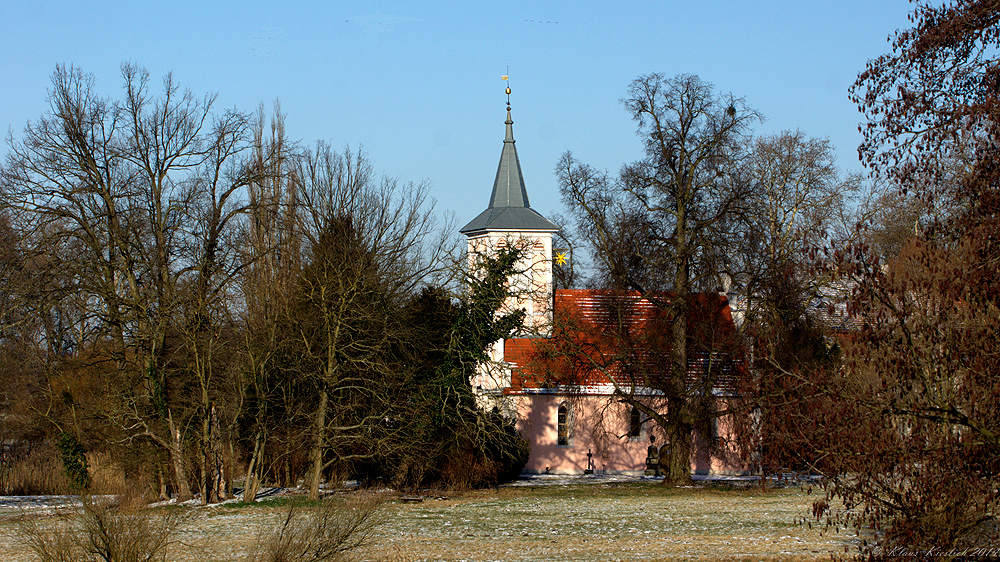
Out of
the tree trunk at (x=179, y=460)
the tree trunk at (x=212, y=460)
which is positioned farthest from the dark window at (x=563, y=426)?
the tree trunk at (x=179, y=460)

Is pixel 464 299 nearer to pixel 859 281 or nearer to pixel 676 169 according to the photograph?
pixel 676 169

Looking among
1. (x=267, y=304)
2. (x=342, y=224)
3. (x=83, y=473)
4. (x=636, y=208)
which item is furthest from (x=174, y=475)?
(x=636, y=208)

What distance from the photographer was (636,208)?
27016mm

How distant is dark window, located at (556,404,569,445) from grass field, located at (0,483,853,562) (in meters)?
9.49

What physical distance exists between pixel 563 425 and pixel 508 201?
11691mm

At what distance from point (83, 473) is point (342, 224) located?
9.47 m

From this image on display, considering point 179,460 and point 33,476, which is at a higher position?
point 179,460

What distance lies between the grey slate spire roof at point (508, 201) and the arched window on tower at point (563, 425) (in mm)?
9087

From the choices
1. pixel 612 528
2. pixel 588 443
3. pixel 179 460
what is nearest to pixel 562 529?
pixel 612 528

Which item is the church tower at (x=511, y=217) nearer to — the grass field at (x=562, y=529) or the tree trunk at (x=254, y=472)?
the grass field at (x=562, y=529)

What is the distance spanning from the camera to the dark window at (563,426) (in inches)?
1319

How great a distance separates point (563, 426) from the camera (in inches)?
1324

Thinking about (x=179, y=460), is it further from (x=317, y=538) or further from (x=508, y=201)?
(x=508, y=201)

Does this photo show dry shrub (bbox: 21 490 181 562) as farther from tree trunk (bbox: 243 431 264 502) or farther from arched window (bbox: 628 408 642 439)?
arched window (bbox: 628 408 642 439)
